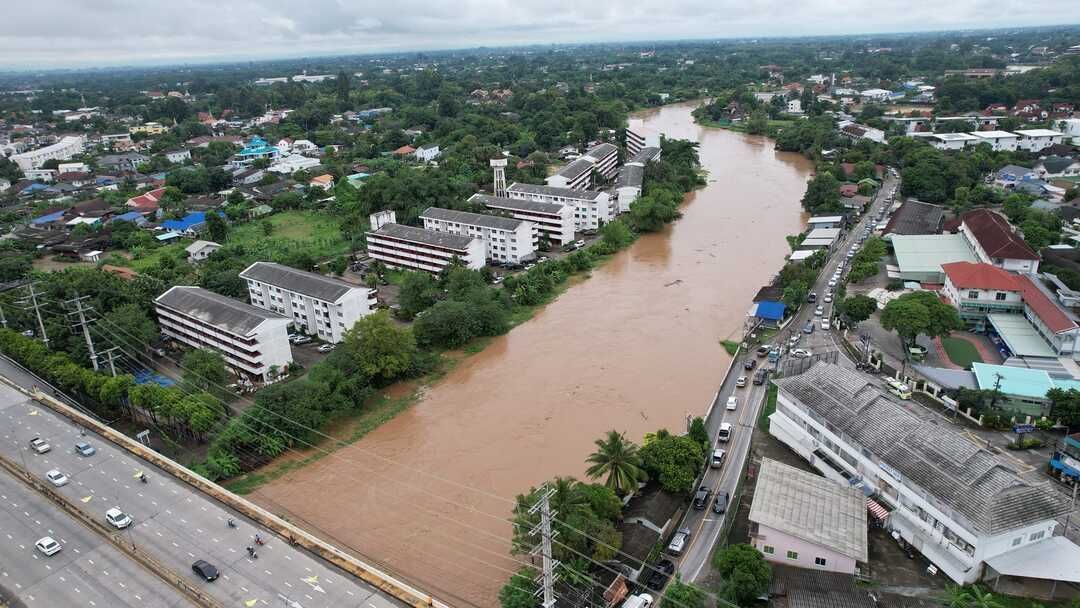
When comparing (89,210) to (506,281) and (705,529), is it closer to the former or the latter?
(506,281)

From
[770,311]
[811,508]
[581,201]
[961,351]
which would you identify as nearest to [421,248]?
[581,201]

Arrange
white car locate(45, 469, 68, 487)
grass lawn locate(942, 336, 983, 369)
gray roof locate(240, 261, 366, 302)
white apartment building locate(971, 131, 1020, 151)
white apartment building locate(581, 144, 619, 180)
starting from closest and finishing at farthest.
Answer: white car locate(45, 469, 68, 487) < grass lawn locate(942, 336, 983, 369) < gray roof locate(240, 261, 366, 302) < white apartment building locate(581, 144, 619, 180) < white apartment building locate(971, 131, 1020, 151)

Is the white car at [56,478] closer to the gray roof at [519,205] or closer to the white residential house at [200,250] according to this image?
the white residential house at [200,250]

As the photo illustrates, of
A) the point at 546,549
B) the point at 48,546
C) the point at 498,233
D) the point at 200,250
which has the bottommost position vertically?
the point at 200,250

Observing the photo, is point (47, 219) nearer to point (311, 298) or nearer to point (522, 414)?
point (311, 298)

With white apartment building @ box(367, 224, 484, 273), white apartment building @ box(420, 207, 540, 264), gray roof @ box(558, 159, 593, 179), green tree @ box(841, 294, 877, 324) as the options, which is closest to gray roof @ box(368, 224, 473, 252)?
white apartment building @ box(367, 224, 484, 273)

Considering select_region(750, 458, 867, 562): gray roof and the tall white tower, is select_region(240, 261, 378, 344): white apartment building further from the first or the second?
the tall white tower
